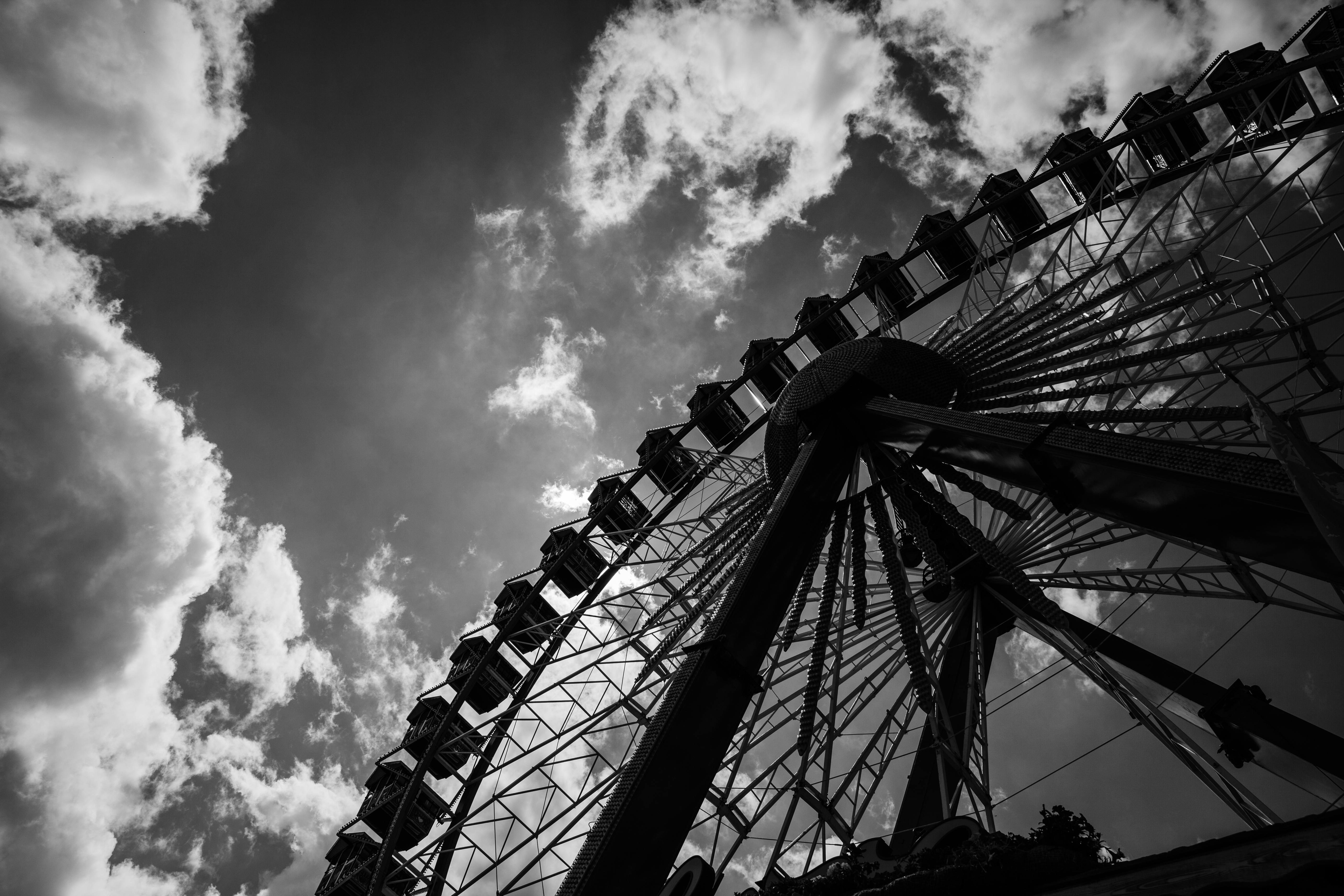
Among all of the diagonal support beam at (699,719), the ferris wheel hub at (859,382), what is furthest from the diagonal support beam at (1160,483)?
the ferris wheel hub at (859,382)

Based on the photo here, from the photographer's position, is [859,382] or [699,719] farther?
[859,382]

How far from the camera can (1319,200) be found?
45.2 ft

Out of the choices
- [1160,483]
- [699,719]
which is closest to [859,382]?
[1160,483]

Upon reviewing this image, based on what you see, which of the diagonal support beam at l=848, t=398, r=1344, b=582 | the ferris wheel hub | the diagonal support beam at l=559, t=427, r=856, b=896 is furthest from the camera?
the ferris wheel hub

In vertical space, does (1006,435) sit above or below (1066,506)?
above

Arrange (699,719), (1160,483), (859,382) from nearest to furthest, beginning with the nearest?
(1160,483) < (699,719) < (859,382)

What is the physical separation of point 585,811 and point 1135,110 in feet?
60.4

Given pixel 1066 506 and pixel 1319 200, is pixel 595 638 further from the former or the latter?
pixel 1319 200

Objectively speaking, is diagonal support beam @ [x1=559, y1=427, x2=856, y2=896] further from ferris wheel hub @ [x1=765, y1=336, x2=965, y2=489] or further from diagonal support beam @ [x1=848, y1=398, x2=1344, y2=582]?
diagonal support beam @ [x1=848, y1=398, x2=1344, y2=582]

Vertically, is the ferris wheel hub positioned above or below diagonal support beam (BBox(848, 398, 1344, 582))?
above

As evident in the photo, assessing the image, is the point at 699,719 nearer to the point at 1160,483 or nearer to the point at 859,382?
the point at 1160,483

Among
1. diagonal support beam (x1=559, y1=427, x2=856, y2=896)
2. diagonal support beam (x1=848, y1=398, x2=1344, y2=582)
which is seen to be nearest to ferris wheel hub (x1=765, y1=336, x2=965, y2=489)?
diagonal support beam (x1=559, y1=427, x2=856, y2=896)

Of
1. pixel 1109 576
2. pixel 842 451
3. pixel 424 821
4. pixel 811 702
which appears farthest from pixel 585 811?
pixel 424 821

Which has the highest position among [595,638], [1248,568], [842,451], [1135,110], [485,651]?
[1135,110]
